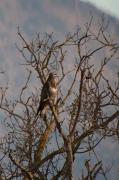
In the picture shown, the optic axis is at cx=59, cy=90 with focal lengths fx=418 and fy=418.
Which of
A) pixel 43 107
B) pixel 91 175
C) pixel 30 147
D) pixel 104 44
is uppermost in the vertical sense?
pixel 104 44

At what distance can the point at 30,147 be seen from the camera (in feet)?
49.6

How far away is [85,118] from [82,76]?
24.1 ft

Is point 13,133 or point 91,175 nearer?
point 91,175

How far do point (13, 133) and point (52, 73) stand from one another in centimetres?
363

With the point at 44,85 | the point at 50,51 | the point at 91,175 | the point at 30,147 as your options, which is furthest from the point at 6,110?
the point at 91,175

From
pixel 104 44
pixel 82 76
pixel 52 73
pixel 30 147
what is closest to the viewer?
pixel 82 76

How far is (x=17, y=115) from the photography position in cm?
1428

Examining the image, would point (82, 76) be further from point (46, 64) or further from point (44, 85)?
point (46, 64)

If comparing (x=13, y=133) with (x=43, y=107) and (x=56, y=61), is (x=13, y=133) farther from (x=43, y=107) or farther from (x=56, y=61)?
(x=43, y=107)

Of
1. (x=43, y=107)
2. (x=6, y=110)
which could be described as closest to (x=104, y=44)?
(x=43, y=107)

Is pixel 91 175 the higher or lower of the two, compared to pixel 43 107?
lower

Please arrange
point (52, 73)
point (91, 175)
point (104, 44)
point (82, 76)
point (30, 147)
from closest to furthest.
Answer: point (82, 76), point (91, 175), point (104, 44), point (52, 73), point (30, 147)

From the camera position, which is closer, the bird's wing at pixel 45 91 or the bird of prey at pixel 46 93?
the bird of prey at pixel 46 93

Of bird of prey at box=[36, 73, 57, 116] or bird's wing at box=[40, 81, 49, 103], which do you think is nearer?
bird of prey at box=[36, 73, 57, 116]
